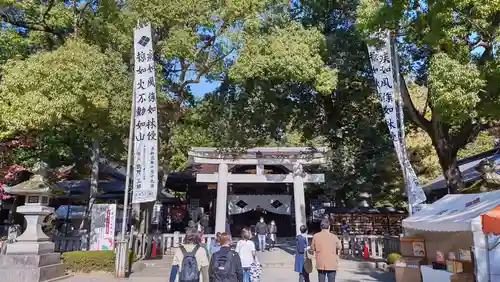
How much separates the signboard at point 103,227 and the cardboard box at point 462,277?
29.0 feet

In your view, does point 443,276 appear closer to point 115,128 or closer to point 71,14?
point 115,128

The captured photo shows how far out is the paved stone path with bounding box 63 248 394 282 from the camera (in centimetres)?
1005

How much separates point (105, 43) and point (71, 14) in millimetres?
1660

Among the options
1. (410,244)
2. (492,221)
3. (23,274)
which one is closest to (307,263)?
(410,244)

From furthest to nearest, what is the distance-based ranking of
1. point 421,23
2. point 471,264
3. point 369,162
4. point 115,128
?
point 369,162 → point 115,128 → point 421,23 → point 471,264

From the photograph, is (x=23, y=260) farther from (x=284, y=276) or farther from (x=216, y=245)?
(x=284, y=276)

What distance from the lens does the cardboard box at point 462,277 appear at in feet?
21.4

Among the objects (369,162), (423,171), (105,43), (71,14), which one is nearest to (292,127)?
(369,162)

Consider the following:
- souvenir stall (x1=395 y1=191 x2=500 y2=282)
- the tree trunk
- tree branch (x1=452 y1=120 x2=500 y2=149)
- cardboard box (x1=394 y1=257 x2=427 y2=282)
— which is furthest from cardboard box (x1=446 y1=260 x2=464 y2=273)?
tree branch (x1=452 y1=120 x2=500 y2=149)

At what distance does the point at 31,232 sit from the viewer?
9.96 meters

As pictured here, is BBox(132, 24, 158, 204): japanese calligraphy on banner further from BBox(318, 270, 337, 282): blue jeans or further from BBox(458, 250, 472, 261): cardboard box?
BBox(458, 250, 472, 261): cardboard box

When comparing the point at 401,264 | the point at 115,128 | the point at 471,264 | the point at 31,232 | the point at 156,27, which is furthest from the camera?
the point at 156,27

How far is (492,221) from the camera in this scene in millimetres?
5383

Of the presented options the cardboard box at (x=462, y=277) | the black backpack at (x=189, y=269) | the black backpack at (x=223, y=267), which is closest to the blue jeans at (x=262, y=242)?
the cardboard box at (x=462, y=277)
